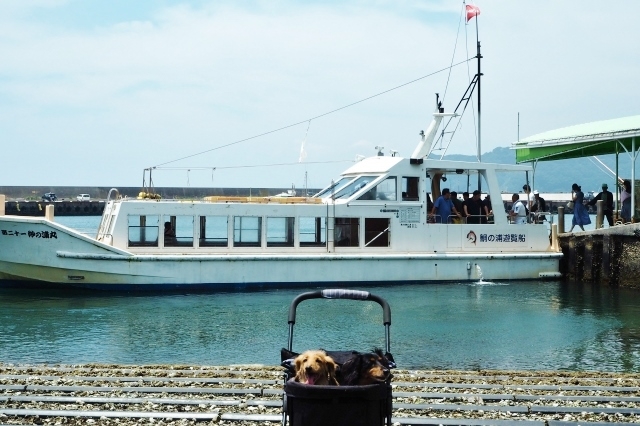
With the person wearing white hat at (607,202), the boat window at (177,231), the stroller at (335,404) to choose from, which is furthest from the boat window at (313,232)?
the stroller at (335,404)

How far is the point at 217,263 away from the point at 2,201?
5660 millimetres

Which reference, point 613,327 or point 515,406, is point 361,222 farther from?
point 515,406

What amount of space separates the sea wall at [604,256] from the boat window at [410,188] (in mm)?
4742

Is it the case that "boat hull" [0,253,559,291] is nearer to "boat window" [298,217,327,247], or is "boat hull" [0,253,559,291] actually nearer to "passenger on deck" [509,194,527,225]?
"boat window" [298,217,327,247]

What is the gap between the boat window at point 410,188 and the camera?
22.5 metres

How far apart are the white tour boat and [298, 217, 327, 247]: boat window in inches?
1.0

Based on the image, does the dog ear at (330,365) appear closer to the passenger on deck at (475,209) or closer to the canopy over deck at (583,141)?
the passenger on deck at (475,209)

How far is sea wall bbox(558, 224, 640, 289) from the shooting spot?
2244cm

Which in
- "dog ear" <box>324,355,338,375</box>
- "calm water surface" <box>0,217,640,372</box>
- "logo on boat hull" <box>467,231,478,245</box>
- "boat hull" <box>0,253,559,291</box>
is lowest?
"calm water surface" <box>0,217,640,372</box>

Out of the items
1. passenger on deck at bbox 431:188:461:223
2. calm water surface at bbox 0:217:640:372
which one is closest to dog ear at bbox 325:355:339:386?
calm water surface at bbox 0:217:640:372

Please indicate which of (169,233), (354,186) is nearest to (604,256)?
(354,186)

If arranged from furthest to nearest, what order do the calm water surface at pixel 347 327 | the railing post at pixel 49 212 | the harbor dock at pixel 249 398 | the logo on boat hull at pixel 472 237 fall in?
the logo on boat hull at pixel 472 237 → the railing post at pixel 49 212 → the calm water surface at pixel 347 327 → the harbor dock at pixel 249 398

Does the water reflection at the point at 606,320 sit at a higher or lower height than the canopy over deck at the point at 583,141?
lower

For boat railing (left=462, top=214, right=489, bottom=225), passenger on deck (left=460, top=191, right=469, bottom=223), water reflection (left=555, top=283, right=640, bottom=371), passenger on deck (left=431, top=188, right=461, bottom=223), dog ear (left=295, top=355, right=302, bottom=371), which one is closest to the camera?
dog ear (left=295, top=355, right=302, bottom=371)
